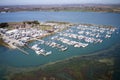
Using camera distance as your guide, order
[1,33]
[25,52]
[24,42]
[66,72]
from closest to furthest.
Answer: [66,72]
[25,52]
[24,42]
[1,33]

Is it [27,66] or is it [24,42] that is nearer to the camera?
[27,66]

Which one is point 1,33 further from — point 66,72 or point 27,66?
point 66,72

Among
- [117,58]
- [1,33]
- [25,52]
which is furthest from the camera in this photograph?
[1,33]

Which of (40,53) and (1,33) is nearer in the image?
→ (40,53)

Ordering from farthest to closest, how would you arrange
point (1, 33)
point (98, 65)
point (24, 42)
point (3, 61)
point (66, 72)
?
point (1, 33)
point (24, 42)
point (3, 61)
point (98, 65)
point (66, 72)

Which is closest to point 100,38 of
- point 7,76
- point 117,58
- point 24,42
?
point 117,58

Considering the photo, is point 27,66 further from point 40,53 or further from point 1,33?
point 1,33

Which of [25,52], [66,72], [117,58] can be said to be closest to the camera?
[66,72]

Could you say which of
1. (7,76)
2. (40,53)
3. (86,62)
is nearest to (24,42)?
(40,53)

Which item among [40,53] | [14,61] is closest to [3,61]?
[14,61]
